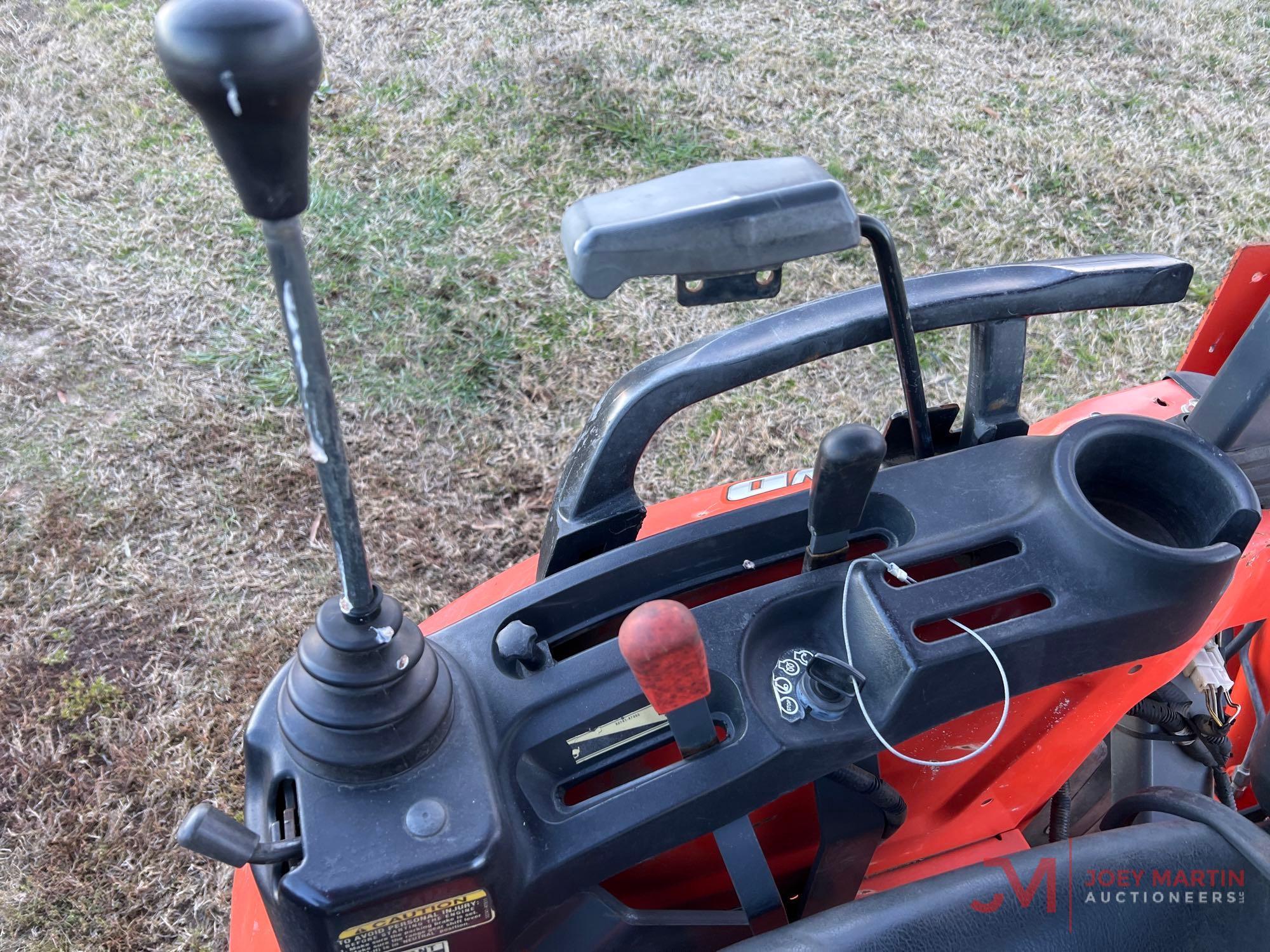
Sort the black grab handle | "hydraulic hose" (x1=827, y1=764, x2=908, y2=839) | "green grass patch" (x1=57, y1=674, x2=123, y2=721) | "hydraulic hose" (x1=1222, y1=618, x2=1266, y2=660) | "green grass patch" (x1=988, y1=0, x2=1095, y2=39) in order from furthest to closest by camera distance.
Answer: "green grass patch" (x1=988, y1=0, x2=1095, y2=39) → "green grass patch" (x1=57, y1=674, x2=123, y2=721) → "hydraulic hose" (x1=1222, y1=618, x2=1266, y2=660) → the black grab handle → "hydraulic hose" (x1=827, y1=764, x2=908, y2=839)

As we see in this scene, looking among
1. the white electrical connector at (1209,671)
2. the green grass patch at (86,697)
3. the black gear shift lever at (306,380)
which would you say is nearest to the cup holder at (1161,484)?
the white electrical connector at (1209,671)

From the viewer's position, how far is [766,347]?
116 centimetres

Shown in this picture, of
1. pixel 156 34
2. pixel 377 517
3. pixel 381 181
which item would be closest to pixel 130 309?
pixel 381 181

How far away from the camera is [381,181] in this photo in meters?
2.91

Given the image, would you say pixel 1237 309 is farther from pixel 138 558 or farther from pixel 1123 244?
pixel 138 558

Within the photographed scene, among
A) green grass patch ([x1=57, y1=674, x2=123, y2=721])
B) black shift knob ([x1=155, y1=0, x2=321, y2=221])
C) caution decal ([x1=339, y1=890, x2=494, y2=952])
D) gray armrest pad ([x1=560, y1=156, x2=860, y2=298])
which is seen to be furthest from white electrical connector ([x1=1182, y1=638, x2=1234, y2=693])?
green grass patch ([x1=57, y1=674, x2=123, y2=721])

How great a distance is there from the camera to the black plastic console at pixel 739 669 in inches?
32.3

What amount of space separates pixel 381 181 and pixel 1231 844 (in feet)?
8.57

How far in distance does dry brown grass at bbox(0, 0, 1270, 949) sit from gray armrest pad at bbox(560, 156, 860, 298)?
1.37 meters

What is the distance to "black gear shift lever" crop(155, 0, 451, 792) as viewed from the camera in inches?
19.3

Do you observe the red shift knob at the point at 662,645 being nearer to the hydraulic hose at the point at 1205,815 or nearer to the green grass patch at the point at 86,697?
the hydraulic hose at the point at 1205,815

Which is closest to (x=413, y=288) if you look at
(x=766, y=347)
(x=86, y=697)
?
(x=86, y=697)

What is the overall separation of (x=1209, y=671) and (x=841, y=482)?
0.64 meters

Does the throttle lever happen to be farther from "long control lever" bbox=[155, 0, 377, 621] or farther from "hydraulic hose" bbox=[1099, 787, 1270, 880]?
"hydraulic hose" bbox=[1099, 787, 1270, 880]
